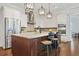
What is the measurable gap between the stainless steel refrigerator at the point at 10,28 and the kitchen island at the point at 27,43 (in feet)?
0.22

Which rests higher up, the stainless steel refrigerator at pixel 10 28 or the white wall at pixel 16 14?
the white wall at pixel 16 14

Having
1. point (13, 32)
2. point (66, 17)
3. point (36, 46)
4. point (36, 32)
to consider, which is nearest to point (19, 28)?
point (13, 32)

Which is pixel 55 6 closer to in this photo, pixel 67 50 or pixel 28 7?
pixel 28 7

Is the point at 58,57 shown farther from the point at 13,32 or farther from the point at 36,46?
the point at 13,32

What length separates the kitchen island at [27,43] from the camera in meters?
2.02

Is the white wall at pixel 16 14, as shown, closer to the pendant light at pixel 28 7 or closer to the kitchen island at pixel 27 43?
the pendant light at pixel 28 7

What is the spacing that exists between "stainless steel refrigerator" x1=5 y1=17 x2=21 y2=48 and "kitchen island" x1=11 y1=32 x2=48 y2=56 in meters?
0.07

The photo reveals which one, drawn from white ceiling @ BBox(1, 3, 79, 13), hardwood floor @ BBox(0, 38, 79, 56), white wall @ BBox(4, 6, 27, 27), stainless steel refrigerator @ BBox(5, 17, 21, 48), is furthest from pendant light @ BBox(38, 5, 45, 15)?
hardwood floor @ BBox(0, 38, 79, 56)

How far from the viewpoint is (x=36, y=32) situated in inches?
79.5

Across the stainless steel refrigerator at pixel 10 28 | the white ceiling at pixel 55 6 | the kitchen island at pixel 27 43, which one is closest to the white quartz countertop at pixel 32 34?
the kitchen island at pixel 27 43

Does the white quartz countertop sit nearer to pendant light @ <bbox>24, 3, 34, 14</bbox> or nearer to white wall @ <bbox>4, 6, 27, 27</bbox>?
white wall @ <bbox>4, 6, 27, 27</bbox>

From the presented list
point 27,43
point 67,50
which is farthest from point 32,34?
point 67,50

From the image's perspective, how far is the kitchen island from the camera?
202cm

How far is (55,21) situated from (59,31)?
18 cm
